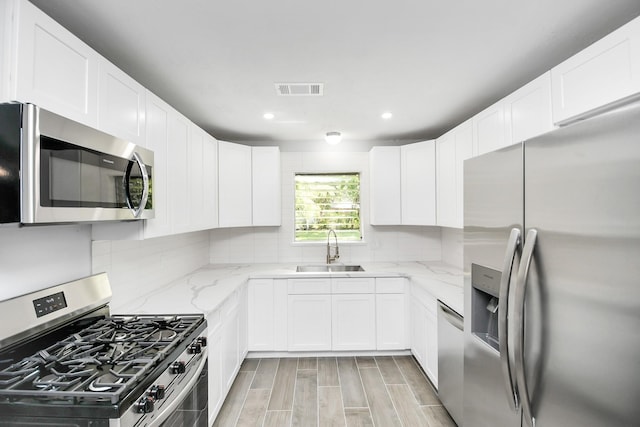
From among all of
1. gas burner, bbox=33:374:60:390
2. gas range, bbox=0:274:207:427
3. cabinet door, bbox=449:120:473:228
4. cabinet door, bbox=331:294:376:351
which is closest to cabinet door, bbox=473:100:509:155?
cabinet door, bbox=449:120:473:228

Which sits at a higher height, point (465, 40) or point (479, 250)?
point (465, 40)

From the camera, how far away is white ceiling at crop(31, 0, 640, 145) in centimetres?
141

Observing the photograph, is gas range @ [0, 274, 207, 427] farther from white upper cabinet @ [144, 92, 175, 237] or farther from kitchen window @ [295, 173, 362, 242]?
kitchen window @ [295, 173, 362, 242]

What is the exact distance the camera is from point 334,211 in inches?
157

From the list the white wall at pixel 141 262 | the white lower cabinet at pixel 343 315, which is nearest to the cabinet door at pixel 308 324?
the white lower cabinet at pixel 343 315

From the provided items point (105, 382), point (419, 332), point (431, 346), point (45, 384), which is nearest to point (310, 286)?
point (419, 332)

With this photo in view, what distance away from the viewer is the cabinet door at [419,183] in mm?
3273

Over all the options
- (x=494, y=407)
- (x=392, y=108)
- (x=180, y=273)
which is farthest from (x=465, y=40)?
(x=180, y=273)

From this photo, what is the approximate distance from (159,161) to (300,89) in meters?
1.12

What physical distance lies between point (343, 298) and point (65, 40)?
2812 millimetres

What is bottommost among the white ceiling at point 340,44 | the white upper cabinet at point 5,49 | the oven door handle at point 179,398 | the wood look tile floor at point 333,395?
the wood look tile floor at point 333,395

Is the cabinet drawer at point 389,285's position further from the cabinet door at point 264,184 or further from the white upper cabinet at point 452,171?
the cabinet door at point 264,184

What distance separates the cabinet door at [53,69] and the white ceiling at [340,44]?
0.28m

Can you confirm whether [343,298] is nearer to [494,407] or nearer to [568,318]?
[494,407]
